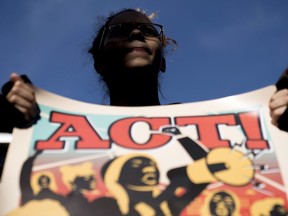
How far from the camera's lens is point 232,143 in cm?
95

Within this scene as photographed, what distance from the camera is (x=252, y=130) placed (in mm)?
977

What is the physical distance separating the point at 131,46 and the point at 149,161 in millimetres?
712

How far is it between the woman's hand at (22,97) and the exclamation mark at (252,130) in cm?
58

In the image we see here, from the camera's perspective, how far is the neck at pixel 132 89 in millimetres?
1521

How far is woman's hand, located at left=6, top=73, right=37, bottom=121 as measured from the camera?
91cm

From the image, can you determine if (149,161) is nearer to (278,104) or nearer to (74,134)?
(74,134)

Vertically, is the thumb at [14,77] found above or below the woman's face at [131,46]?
below

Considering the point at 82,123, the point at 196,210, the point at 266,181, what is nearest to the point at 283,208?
the point at 266,181

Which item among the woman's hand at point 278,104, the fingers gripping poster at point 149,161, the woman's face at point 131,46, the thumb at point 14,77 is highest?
the woman's face at point 131,46

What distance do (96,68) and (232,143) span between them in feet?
3.22

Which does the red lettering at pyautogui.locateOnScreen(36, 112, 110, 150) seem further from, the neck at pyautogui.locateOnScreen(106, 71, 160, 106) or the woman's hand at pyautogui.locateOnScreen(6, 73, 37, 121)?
the neck at pyautogui.locateOnScreen(106, 71, 160, 106)

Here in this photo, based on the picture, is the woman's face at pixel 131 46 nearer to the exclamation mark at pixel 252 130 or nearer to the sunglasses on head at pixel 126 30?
the sunglasses on head at pixel 126 30

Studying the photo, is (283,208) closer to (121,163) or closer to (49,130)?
(121,163)

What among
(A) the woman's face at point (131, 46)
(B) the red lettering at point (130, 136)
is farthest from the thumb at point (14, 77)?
(A) the woman's face at point (131, 46)
